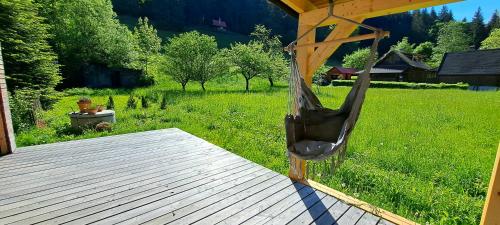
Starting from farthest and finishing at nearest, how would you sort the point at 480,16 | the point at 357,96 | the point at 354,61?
the point at 480,16
the point at 354,61
the point at 357,96

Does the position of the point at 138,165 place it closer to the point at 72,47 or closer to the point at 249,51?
the point at 249,51

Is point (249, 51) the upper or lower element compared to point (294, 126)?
upper

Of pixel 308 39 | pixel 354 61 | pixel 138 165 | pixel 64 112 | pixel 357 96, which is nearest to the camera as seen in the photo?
pixel 357 96

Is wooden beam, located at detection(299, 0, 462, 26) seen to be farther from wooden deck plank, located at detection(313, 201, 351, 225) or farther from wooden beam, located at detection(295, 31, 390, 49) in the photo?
wooden deck plank, located at detection(313, 201, 351, 225)

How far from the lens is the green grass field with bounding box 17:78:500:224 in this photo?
9.36 ft

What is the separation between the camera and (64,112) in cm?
719

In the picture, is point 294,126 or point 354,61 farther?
point 354,61

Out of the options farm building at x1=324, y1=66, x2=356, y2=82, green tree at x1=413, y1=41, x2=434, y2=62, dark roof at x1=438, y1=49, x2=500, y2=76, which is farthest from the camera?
green tree at x1=413, y1=41, x2=434, y2=62

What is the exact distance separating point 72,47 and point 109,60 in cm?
189

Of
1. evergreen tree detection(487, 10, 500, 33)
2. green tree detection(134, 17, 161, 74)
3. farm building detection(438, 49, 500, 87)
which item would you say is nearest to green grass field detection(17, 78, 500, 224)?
green tree detection(134, 17, 161, 74)

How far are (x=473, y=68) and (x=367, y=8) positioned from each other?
30642 millimetres

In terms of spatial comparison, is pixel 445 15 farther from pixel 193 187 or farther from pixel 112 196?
pixel 112 196

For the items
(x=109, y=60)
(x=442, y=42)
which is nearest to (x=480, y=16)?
(x=442, y=42)

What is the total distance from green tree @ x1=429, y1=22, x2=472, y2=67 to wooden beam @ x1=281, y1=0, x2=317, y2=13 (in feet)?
152
